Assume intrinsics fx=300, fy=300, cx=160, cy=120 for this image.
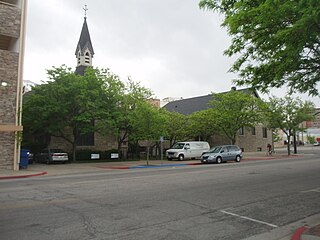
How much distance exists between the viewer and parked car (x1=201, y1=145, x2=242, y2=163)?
1058 inches

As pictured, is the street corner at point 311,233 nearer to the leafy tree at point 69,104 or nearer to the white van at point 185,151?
the leafy tree at point 69,104

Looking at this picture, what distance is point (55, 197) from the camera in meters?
9.35

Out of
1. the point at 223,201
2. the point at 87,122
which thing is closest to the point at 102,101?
the point at 87,122

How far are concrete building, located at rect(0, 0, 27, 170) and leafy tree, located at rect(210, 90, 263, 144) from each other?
20595 mm

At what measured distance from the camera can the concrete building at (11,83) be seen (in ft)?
66.4

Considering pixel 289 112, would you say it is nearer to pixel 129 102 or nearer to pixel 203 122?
pixel 203 122

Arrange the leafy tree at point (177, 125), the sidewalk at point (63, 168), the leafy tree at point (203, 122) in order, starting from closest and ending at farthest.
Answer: the sidewalk at point (63, 168)
the leafy tree at point (203, 122)
the leafy tree at point (177, 125)

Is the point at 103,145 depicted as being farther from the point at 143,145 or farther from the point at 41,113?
the point at 41,113

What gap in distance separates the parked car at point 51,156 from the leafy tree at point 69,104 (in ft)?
6.07

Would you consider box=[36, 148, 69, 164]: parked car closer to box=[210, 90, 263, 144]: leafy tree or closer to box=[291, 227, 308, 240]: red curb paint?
box=[210, 90, 263, 144]: leafy tree

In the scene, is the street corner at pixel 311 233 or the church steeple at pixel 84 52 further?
the church steeple at pixel 84 52

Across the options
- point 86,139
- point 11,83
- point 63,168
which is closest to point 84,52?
point 86,139

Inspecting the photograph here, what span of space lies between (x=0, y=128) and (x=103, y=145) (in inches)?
639

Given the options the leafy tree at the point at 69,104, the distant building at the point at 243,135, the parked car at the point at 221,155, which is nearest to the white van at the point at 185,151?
the parked car at the point at 221,155
